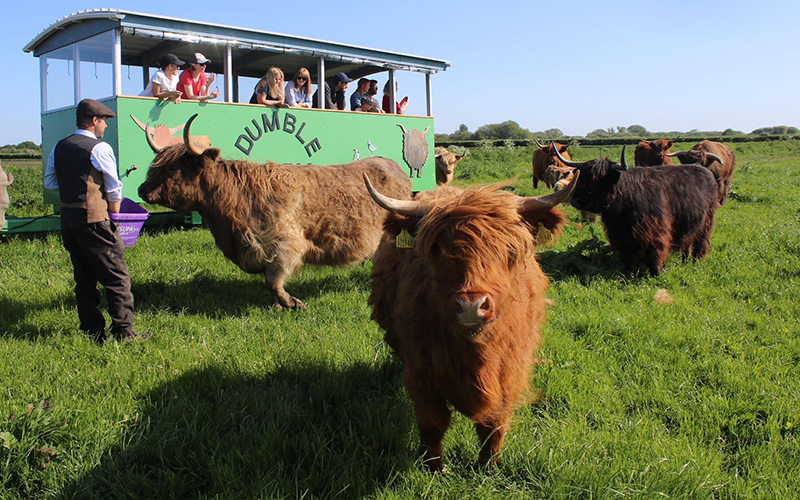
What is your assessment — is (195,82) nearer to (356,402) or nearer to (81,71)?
(81,71)

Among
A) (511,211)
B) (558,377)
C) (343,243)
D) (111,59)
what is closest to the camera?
(511,211)

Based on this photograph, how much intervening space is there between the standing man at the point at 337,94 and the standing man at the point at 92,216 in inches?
232

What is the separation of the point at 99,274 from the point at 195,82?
5108 mm

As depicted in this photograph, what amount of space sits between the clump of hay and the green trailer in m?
5.62

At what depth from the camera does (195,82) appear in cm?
866

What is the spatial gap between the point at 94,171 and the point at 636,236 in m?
5.94

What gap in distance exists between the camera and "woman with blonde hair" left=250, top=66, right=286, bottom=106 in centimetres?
889

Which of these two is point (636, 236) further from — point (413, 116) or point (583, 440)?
point (413, 116)

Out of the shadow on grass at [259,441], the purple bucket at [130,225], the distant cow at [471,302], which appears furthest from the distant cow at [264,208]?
the distant cow at [471,302]

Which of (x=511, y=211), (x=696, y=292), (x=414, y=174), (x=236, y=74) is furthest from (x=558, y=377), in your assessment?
(x=236, y=74)

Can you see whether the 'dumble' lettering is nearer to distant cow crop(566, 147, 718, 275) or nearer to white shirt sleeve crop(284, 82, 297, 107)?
white shirt sleeve crop(284, 82, 297, 107)

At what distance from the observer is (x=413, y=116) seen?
11273 mm

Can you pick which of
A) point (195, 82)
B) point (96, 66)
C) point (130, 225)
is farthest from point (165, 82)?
point (130, 225)

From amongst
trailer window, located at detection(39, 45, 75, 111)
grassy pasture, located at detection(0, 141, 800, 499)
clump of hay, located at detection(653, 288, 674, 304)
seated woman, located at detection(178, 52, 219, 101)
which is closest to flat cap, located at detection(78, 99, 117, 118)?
grassy pasture, located at detection(0, 141, 800, 499)
